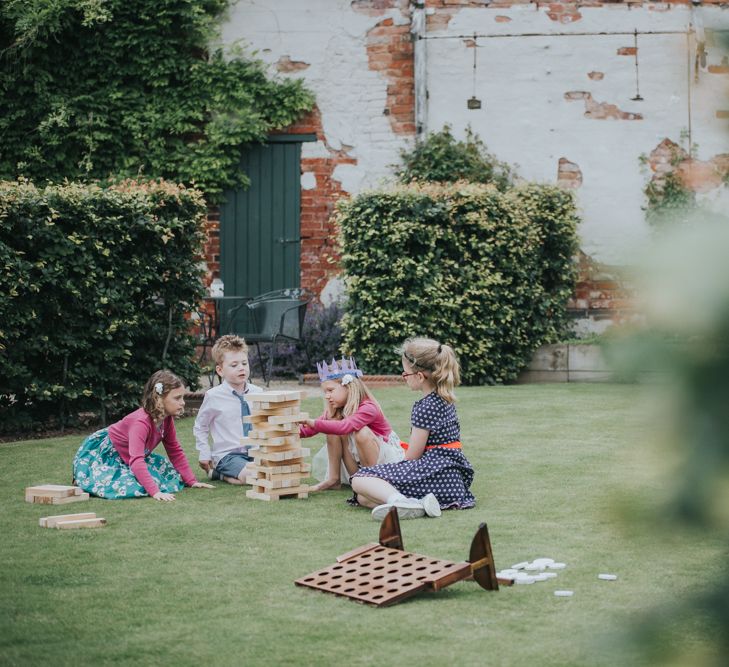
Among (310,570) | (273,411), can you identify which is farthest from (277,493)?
(310,570)

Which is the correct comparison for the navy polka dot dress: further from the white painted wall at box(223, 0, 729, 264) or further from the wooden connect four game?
the white painted wall at box(223, 0, 729, 264)

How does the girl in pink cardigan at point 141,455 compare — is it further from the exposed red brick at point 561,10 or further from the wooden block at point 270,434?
the exposed red brick at point 561,10

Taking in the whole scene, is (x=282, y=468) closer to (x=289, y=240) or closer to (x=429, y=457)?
(x=429, y=457)

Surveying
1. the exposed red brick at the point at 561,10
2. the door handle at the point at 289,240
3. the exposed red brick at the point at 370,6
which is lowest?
the door handle at the point at 289,240

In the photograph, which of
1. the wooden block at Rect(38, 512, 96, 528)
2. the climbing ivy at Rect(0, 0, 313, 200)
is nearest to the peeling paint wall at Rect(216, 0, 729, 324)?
the climbing ivy at Rect(0, 0, 313, 200)

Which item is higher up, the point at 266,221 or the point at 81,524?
the point at 266,221

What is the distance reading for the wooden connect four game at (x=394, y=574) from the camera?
380 cm

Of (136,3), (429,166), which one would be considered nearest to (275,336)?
(429,166)

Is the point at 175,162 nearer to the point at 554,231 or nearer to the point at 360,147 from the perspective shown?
the point at 360,147

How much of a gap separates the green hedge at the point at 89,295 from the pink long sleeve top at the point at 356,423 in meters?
3.17

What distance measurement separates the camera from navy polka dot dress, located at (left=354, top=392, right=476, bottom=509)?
556 cm

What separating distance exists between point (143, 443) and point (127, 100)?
28.9 feet

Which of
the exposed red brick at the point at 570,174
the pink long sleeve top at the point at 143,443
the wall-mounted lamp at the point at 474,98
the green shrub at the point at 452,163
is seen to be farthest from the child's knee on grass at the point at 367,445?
the wall-mounted lamp at the point at 474,98

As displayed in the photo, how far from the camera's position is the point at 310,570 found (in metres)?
4.31
